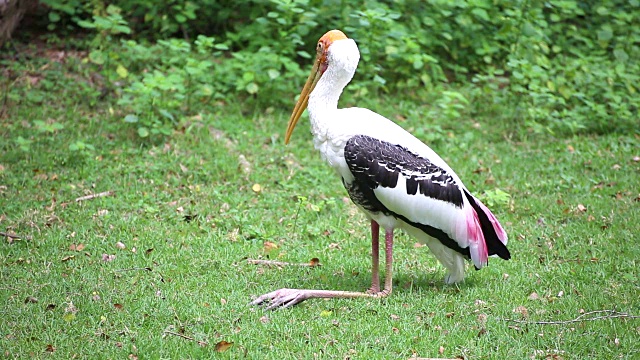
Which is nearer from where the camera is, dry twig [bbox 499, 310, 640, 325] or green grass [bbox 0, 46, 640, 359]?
green grass [bbox 0, 46, 640, 359]

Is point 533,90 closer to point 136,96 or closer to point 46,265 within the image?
point 136,96

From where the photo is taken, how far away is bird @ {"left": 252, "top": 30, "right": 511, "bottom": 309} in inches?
193

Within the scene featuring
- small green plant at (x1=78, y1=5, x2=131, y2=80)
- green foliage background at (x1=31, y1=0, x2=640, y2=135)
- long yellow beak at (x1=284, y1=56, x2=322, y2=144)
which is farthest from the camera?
green foliage background at (x1=31, y1=0, x2=640, y2=135)

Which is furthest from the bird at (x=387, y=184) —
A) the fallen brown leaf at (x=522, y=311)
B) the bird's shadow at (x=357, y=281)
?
the fallen brown leaf at (x=522, y=311)

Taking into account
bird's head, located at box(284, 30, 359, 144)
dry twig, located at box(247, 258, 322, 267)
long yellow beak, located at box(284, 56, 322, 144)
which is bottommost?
dry twig, located at box(247, 258, 322, 267)

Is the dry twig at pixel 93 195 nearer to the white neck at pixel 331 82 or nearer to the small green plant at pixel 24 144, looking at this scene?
the small green plant at pixel 24 144

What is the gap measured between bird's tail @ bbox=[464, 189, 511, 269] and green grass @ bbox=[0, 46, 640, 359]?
241 mm

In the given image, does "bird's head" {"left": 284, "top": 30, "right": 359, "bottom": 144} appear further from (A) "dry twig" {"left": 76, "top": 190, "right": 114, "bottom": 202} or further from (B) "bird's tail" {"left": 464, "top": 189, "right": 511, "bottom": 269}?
(A) "dry twig" {"left": 76, "top": 190, "right": 114, "bottom": 202}

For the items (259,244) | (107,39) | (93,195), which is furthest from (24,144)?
(259,244)

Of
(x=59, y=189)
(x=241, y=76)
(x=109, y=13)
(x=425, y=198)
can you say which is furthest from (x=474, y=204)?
(x=109, y=13)

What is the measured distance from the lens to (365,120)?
16.5 ft

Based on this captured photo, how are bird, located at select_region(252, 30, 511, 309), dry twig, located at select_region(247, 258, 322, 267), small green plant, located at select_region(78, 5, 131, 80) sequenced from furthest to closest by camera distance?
small green plant, located at select_region(78, 5, 131, 80), dry twig, located at select_region(247, 258, 322, 267), bird, located at select_region(252, 30, 511, 309)

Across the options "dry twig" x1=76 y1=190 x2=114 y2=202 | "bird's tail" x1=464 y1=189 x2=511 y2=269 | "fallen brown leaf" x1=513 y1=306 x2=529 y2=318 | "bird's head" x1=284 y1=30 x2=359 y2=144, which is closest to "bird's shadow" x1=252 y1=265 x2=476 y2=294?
"bird's tail" x1=464 y1=189 x2=511 y2=269

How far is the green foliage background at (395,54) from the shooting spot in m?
8.25
